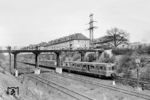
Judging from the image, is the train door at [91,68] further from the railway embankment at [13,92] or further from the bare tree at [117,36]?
the bare tree at [117,36]

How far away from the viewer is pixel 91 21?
202 feet

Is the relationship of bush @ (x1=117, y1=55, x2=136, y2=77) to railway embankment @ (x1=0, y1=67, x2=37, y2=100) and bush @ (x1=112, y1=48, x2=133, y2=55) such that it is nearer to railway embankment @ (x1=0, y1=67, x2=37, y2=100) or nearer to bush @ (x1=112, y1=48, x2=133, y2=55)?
bush @ (x1=112, y1=48, x2=133, y2=55)

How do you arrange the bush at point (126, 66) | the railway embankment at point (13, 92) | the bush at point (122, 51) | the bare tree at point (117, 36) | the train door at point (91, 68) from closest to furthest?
the railway embankment at point (13, 92)
the bush at point (126, 66)
the train door at point (91, 68)
the bush at point (122, 51)
the bare tree at point (117, 36)

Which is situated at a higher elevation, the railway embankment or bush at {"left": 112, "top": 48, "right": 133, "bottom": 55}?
bush at {"left": 112, "top": 48, "right": 133, "bottom": 55}

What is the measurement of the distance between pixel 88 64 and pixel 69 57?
37.1m

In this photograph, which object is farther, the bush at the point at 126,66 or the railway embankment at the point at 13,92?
the bush at the point at 126,66

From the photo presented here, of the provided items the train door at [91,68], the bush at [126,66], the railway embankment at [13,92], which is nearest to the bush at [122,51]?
the bush at [126,66]

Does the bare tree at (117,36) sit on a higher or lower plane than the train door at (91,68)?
higher

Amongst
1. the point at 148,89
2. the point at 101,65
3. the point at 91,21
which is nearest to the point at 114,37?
the point at 91,21

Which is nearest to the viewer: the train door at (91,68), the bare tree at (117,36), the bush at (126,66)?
the bush at (126,66)

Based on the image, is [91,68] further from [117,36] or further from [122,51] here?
[117,36]

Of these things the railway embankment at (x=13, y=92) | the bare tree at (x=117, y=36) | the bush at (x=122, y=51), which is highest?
the bare tree at (x=117, y=36)

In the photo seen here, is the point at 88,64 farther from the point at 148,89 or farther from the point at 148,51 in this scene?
the point at 148,89

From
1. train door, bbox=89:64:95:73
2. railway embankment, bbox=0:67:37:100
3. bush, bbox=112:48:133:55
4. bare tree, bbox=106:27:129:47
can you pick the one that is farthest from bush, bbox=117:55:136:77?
bare tree, bbox=106:27:129:47
